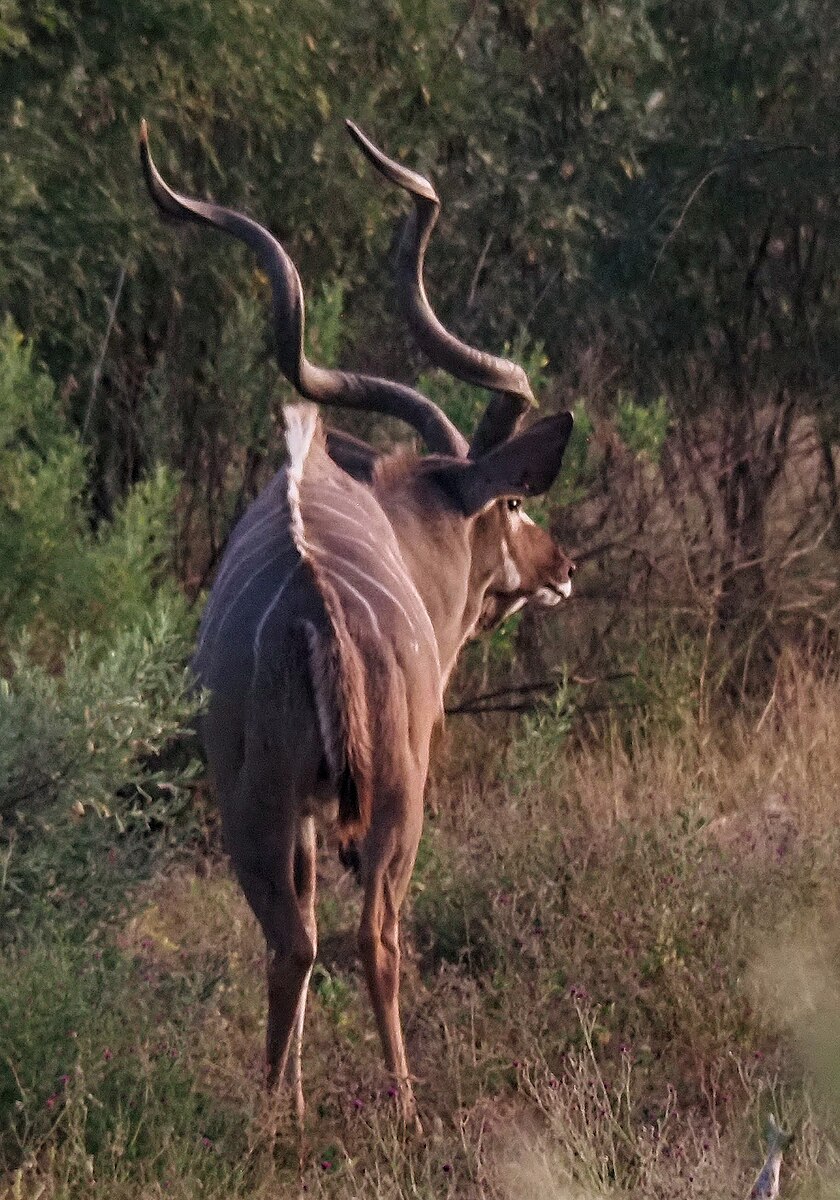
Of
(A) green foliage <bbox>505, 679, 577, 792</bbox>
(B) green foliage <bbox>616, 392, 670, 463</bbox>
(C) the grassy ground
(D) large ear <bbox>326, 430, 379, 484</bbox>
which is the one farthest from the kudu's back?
(B) green foliage <bbox>616, 392, 670, 463</bbox>

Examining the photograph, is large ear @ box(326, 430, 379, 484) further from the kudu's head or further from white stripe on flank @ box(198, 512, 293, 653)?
white stripe on flank @ box(198, 512, 293, 653)

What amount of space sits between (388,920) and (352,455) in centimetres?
142

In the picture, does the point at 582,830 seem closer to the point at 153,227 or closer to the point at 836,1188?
the point at 153,227

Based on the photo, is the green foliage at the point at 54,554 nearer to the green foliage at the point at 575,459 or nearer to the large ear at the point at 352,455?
the large ear at the point at 352,455

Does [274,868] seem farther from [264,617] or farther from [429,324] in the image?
[429,324]

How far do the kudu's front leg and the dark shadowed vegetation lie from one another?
11 cm

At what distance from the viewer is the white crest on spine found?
3.74m

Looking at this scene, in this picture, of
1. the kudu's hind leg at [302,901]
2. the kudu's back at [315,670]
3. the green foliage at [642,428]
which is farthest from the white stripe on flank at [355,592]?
the green foliage at [642,428]

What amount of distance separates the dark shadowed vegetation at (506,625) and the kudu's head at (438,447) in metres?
0.60

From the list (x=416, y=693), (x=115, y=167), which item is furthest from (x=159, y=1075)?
(x=115, y=167)

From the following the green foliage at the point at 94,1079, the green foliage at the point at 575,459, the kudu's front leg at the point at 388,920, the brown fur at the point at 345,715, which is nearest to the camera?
the green foliage at the point at 94,1079

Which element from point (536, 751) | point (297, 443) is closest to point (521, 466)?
point (297, 443)

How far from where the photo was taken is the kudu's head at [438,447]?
4.18 meters

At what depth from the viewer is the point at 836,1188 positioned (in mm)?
1234
